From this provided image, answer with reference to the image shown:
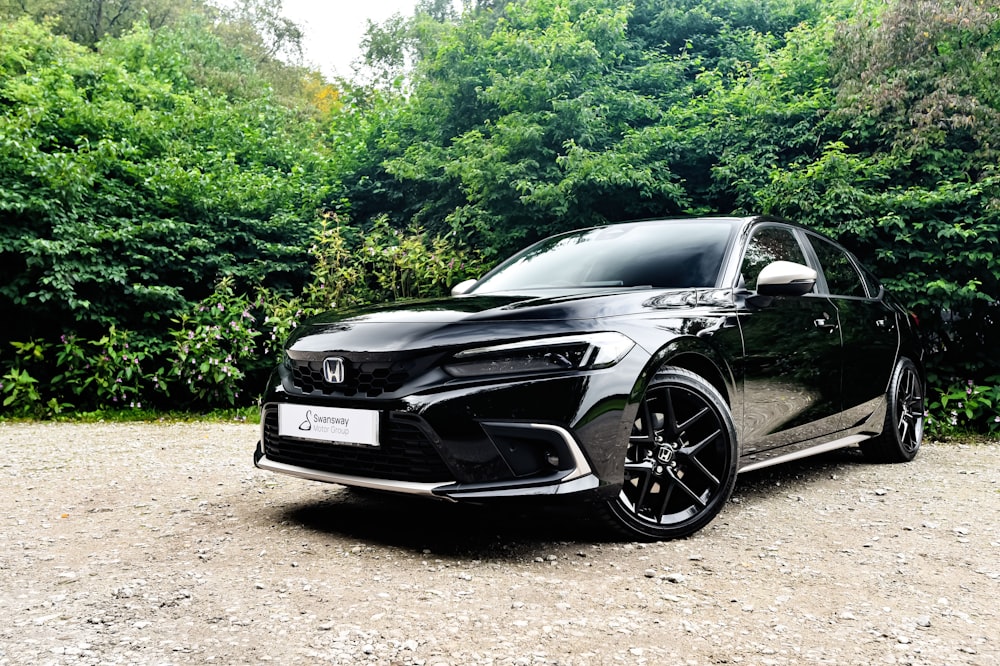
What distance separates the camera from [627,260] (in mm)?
4387

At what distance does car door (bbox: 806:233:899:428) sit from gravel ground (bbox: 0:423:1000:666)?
532 millimetres

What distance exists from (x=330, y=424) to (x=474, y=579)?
34.3 inches

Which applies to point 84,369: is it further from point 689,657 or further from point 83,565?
point 689,657

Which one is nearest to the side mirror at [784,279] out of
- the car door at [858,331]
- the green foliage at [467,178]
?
the car door at [858,331]

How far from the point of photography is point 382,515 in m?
4.05

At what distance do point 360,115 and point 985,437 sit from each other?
35.0 feet

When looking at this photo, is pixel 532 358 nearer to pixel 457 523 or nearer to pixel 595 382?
pixel 595 382

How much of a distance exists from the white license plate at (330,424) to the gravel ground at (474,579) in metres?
0.46

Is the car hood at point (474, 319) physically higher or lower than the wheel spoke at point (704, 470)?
higher

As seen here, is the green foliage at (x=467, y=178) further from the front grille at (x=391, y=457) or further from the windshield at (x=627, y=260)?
the front grille at (x=391, y=457)

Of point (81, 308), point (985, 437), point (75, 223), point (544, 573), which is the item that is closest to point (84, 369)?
point (81, 308)

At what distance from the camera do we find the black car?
3197 mm

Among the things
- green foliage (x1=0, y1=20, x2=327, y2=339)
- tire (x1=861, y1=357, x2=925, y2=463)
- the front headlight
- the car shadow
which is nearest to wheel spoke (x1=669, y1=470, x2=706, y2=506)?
the car shadow

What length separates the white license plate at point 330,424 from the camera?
10.9ft
